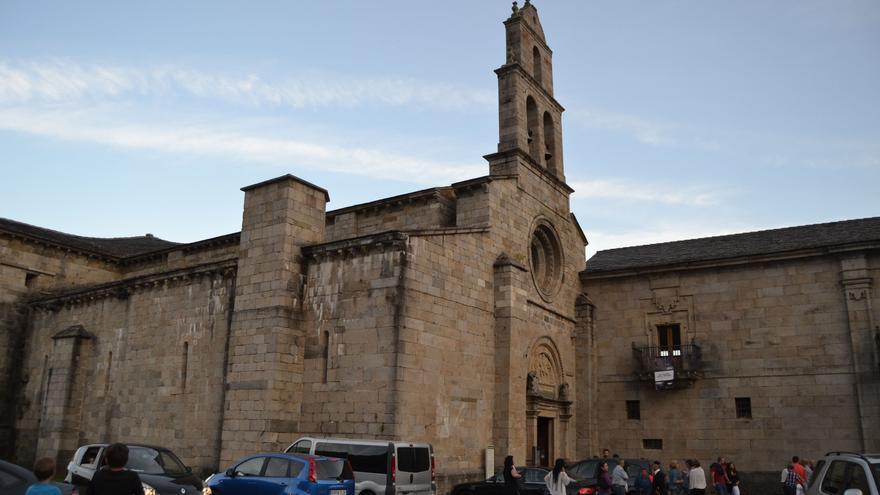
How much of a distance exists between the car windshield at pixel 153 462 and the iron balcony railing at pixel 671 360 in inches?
653

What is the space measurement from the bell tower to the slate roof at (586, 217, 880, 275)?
14.2 feet

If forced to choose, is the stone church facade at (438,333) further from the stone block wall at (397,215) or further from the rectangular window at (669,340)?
the rectangular window at (669,340)

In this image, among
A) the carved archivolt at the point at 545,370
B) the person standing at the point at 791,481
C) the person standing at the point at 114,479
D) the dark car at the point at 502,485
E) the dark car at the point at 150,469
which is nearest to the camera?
the person standing at the point at 114,479

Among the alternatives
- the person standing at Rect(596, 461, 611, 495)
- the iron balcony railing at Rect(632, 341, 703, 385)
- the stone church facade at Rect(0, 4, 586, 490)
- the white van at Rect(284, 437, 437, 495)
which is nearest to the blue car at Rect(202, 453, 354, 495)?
the white van at Rect(284, 437, 437, 495)

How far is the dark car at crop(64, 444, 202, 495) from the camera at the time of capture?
12.7 m

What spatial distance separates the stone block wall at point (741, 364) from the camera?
22.1 metres

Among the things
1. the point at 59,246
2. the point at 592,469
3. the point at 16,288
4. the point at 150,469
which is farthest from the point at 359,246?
the point at 59,246

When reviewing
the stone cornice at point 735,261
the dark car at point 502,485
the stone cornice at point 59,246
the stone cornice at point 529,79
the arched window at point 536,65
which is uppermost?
the arched window at point 536,65

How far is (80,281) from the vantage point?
1300 inches

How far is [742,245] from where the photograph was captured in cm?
2547

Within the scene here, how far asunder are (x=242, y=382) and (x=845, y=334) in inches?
724

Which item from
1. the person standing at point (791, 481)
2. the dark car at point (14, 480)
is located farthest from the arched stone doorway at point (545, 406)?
the dark car at point (14, 480)

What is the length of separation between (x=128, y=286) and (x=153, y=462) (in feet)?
46.0

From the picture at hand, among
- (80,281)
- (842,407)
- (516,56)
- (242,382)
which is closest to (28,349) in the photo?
(80,281)
